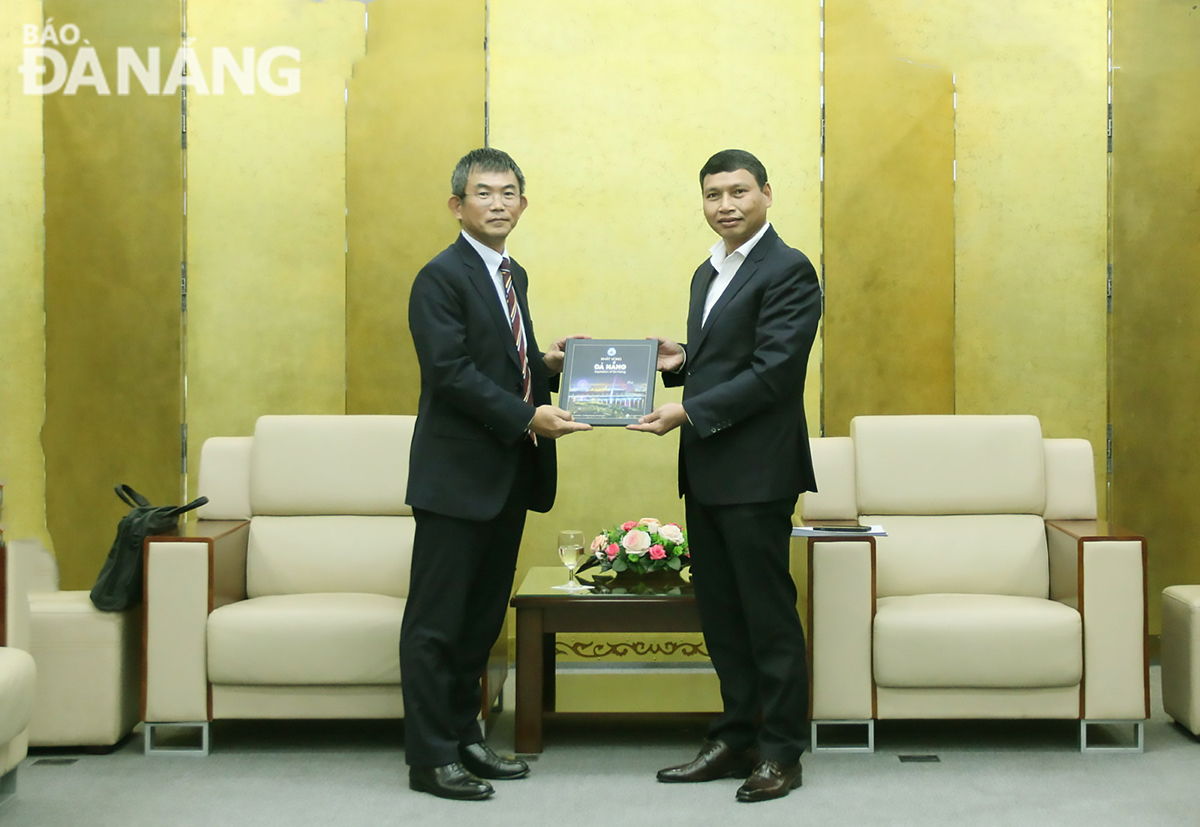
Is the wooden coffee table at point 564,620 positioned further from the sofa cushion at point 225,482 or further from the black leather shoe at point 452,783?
the sofa cushion at point 225,482

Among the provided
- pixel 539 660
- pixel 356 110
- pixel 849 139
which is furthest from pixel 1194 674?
pixel 356 110

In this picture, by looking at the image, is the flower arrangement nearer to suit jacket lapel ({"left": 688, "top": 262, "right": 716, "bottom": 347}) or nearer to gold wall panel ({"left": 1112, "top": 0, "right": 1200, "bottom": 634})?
suit jacket lapel ({"left": 688, "top": 262, "right": 716, "bottom": 347})

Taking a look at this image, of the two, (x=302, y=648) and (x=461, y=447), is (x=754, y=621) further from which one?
(x=302, y=648)

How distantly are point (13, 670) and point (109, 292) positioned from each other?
2460 millimetres

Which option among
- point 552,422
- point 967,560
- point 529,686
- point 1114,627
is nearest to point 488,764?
point 529,686

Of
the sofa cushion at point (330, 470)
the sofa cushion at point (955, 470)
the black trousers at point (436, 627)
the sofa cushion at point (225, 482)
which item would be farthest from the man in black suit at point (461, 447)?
the sofa cushion at point (955, 470)

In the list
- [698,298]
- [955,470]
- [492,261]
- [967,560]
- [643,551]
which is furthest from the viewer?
[955,470]

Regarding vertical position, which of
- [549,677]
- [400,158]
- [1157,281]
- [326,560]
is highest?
[400,158]

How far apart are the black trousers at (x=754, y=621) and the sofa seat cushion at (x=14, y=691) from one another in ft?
5.81

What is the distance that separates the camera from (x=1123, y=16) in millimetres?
4762

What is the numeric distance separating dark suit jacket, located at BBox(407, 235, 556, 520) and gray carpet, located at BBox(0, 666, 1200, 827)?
82 cm

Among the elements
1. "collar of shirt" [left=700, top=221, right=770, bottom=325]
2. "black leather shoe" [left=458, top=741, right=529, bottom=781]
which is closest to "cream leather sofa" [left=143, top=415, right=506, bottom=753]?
"black leather shoe" [left=458, top=741, right=529, bottom=781]

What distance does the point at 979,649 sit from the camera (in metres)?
3.38

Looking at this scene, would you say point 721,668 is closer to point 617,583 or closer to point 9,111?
point 617,583
